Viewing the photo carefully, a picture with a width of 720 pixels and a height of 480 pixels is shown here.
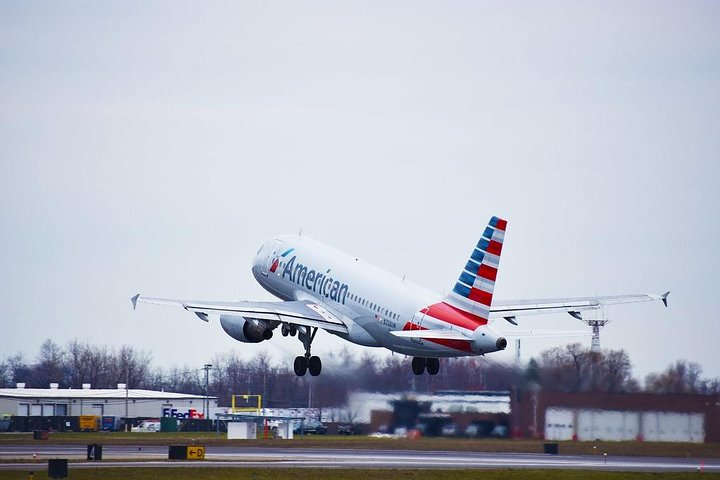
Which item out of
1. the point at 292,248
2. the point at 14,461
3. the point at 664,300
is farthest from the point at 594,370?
the point at 14,461

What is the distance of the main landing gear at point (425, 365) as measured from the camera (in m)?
80.6

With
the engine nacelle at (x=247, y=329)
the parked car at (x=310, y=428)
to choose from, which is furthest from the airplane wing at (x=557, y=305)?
the parked car at (x=310, y=428)

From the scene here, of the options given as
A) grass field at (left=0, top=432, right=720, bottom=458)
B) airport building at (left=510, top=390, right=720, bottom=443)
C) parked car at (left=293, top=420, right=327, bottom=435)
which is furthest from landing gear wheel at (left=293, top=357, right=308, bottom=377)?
parked car at (left=293, top=420, right=327, bottom=435)

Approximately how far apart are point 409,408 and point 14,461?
21481 mm

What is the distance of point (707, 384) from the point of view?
260ft

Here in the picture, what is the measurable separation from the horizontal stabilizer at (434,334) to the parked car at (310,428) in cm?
3062

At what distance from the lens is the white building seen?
138 m

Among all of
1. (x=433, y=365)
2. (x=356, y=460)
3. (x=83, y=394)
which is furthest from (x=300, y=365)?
(x=83, y=394)

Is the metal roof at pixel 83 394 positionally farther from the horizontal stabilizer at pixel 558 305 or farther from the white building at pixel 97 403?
the horizontal stabilizer at pixel 558 305

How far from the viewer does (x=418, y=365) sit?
267 ft

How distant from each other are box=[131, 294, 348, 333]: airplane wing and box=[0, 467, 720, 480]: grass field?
541 inches

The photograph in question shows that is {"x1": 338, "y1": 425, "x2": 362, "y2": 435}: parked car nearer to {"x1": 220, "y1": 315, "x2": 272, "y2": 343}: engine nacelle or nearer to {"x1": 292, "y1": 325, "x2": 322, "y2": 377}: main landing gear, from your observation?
{"x1": 292, "y1": 325, "x2": 322, "y2": 377}: main landing gear

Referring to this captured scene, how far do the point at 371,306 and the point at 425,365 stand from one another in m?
5.86

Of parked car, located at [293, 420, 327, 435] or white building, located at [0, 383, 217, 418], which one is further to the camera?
white building, located at [0, 383, 217, 418]
